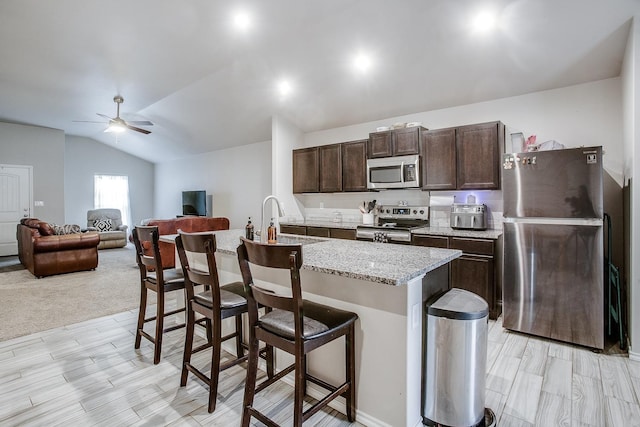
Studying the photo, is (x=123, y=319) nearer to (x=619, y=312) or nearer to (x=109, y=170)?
(x=619, y=312)

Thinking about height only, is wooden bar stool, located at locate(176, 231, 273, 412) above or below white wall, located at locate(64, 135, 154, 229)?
below

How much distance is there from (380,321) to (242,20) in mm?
3316

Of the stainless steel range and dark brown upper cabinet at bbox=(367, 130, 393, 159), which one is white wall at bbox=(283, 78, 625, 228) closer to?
the stainless steel range

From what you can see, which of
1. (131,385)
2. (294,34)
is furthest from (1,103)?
(131,385)

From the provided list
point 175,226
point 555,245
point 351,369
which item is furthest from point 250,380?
point 175,226

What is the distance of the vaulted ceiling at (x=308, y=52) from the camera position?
2887 mm

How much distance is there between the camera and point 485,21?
2.88 meters

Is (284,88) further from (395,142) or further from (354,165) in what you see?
(395,142)

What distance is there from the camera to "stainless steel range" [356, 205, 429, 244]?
12.9 feet

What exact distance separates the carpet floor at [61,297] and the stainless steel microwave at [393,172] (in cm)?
333

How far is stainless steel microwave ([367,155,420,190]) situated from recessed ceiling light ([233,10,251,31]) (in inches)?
89.5

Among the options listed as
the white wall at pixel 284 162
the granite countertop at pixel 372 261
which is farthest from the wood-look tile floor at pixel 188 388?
the white wall at pixel 284 162

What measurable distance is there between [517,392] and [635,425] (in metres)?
0.57

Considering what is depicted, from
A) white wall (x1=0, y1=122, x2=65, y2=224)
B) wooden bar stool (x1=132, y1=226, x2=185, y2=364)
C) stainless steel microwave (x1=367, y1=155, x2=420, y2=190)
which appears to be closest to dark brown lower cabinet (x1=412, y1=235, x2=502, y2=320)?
stainless steel microwave (x1=367, y1=155, x2=420, y2=190)
